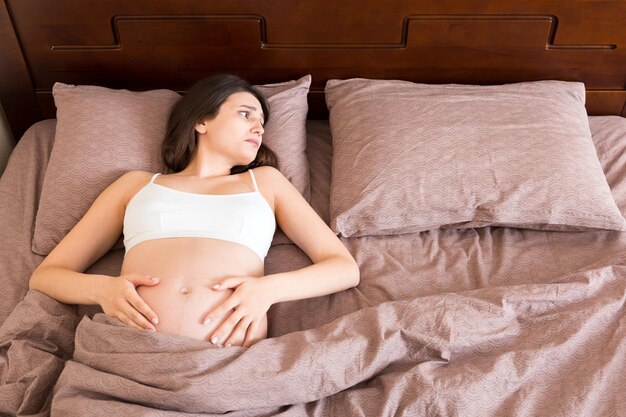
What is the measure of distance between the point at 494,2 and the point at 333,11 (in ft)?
1.78

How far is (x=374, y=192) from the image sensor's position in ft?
4.97

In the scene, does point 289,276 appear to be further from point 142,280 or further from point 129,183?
point 129,183

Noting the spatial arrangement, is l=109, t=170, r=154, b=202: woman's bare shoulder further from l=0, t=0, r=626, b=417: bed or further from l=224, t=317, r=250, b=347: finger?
l=224, t=317, r=250, b=347: finger

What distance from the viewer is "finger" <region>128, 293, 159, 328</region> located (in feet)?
3.84

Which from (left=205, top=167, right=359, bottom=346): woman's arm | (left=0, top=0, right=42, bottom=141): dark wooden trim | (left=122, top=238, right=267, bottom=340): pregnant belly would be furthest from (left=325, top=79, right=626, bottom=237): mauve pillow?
(left=0, top=0, right=42, bottom=141): dark wooden trim

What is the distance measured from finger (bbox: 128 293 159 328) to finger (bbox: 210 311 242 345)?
14 centimetres

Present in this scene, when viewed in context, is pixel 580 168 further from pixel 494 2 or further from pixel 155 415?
pixel 155 415

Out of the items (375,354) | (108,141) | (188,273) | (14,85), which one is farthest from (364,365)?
(14,85)

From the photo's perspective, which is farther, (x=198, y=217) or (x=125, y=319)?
(x=198, y=217)

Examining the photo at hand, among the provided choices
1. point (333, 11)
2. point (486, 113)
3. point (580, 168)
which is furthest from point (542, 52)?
point (333, 11)

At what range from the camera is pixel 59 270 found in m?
1.31

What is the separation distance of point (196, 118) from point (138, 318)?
0.66 meters

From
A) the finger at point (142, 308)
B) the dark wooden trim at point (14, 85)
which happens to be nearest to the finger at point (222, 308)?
the finger at point (142, 308)

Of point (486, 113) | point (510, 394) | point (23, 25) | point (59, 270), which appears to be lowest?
point (510, 394)
